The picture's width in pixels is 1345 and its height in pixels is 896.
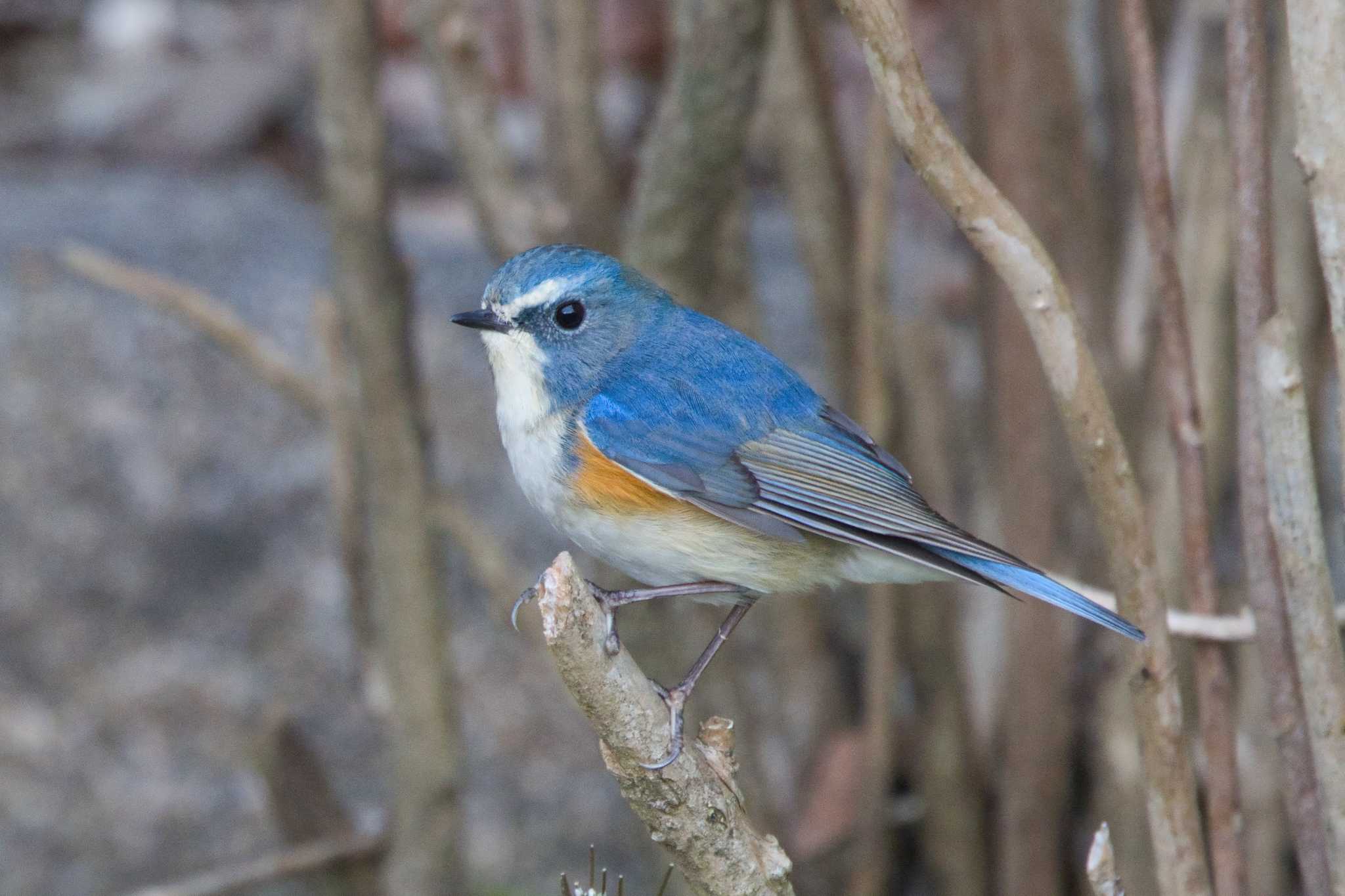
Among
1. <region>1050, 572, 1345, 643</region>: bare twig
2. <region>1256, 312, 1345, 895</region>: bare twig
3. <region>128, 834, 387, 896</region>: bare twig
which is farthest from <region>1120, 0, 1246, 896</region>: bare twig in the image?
<region>128, 834, 387, 896</region>: bare twig

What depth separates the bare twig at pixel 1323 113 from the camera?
203 centimetres

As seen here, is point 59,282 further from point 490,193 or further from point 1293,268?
point 1293,268

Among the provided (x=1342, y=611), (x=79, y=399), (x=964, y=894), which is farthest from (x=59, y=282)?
(x=1342, y=611)

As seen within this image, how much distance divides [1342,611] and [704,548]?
1.06m

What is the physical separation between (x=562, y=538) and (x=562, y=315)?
218 centimetres

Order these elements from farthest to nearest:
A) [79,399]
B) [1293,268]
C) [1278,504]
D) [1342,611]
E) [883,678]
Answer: [79,399]
[883,678]
[1293,268]
[1342,611]
[1278,504]

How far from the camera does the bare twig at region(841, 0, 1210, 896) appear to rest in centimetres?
207

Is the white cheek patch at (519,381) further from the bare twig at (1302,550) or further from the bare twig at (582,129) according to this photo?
the bare twig at (1302,550)

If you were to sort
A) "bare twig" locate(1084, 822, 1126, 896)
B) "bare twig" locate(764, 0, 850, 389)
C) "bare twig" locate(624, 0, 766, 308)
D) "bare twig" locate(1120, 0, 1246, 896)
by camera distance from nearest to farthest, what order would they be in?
"bare twig" locate(1084, 822, 1126, 896)
"bare twig" locate(1120, 0, 1246, 896)
"bare twig" locate(624, 0, 766, 308)
"bare twig" locate(764, 0, 850, 389)

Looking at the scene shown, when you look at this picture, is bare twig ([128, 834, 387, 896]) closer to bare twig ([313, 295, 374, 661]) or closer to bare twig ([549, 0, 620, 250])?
bare twig ([313, 295, 374, 661])

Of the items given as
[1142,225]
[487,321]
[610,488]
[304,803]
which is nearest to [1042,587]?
[610,488]

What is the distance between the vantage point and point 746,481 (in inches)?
105

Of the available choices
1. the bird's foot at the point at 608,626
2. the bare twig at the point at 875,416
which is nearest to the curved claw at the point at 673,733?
the bird's foot at the point at 608,626

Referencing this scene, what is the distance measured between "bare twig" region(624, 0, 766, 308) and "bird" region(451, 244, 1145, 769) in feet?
1.01
